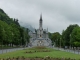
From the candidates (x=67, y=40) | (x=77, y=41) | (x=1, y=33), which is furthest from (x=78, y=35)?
(x=1, y=33)

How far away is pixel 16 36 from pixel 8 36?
24847 millimetres

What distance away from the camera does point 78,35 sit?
97188mm

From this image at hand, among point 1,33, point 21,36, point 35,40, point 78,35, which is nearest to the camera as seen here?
point 1,33

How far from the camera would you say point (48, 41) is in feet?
641

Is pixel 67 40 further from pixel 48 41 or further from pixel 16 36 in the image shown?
pixel 48 41

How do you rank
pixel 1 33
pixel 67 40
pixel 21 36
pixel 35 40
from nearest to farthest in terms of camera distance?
pixel 1 33
pixel 67 40
pixel 21 36
pixel 35 40

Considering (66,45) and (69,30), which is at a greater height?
(69,30)

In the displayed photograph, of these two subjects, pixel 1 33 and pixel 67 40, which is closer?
pixel 1 33

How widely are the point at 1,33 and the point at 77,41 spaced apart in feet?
115

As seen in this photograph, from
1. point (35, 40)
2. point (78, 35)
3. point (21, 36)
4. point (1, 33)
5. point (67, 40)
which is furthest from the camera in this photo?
point (35, 40)

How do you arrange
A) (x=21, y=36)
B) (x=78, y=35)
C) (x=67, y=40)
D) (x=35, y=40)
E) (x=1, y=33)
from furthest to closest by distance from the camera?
(x=35, y=40) → (x=21, y=36) → (x=67, y=40) → (x=78, y=35) → (x=1, y=33)

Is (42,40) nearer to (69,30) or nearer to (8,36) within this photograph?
(69,30)

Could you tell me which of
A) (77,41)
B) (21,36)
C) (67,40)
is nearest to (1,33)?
(77,41)

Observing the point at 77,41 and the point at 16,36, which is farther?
the point at 16,36
